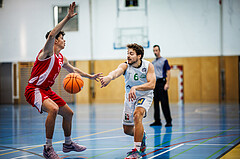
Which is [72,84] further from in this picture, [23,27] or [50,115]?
[23,27]

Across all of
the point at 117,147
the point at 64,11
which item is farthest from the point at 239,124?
the point at 64,11

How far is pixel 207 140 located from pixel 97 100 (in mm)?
16921

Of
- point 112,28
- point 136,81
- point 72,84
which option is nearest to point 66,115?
point 72,84

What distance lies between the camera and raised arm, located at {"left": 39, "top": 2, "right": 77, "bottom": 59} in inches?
194

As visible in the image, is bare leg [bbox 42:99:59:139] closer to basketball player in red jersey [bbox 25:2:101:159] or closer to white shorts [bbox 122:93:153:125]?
basketball player in red jersey [bbox 25:2:101:159]

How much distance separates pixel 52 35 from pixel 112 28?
14884 mm

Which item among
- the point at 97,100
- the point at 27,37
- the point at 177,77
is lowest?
the point at 97,100

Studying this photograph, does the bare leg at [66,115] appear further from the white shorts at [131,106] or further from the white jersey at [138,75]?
the white jersey at [138,75]

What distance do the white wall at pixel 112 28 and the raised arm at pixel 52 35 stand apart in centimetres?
1389

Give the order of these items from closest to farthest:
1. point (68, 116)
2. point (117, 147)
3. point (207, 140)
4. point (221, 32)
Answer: point (68, 116), point (117, 147), point (207, 140), point (221, 32)

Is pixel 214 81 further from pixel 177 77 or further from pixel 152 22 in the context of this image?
pixel 152 22

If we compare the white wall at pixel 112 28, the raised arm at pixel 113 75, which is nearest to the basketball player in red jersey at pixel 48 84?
the raised arm at pixel 113 75

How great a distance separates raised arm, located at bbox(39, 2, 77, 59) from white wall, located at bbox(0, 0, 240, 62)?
13889mm

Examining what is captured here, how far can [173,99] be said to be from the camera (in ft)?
73.5
